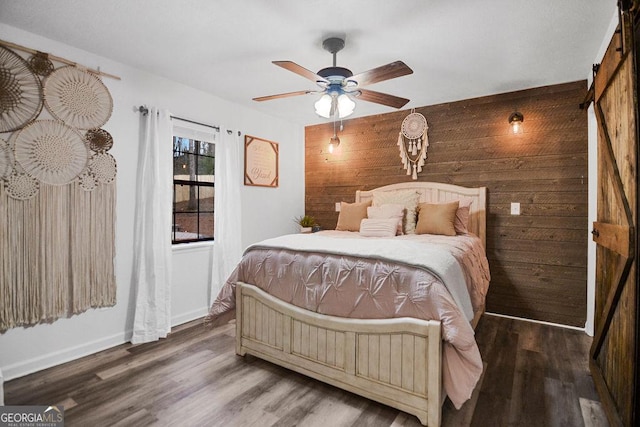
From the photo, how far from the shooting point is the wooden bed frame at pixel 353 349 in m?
1.74

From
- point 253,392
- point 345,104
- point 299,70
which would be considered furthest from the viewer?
point 345,104

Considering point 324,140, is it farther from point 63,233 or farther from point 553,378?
point 553,378

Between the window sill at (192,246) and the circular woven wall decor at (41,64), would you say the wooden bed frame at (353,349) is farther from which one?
the circular woven wall decor at (41,64)

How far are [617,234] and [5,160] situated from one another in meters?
3.68

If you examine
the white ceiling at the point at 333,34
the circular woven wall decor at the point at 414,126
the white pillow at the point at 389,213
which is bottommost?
the white pillow at the point at 389,213

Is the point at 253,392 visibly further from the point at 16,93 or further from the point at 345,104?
the point at 16,93

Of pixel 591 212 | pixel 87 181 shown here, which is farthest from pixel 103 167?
pixel 591 212

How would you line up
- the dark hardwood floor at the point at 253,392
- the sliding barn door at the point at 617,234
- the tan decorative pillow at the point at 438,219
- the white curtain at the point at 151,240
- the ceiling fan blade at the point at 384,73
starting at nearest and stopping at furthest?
the sliding barn door at the point at 617,234, the dark hardwood floor at the point at 253,392, the ceiling fan blade at the point at 384,73, the white curtain at the point at 151,240, the tan decorative pillow at the point at 438,219

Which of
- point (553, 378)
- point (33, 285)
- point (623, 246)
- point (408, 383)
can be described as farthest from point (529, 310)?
point (33, 285)

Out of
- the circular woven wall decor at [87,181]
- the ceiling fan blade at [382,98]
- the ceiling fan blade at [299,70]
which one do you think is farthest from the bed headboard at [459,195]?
the circular woven wall decor at [87,181]

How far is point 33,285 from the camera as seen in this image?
7.68 feet

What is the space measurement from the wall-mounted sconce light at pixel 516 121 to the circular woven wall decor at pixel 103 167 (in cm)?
373

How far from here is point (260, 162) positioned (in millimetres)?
4250

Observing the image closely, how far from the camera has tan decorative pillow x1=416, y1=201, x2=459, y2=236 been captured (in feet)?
10.2
